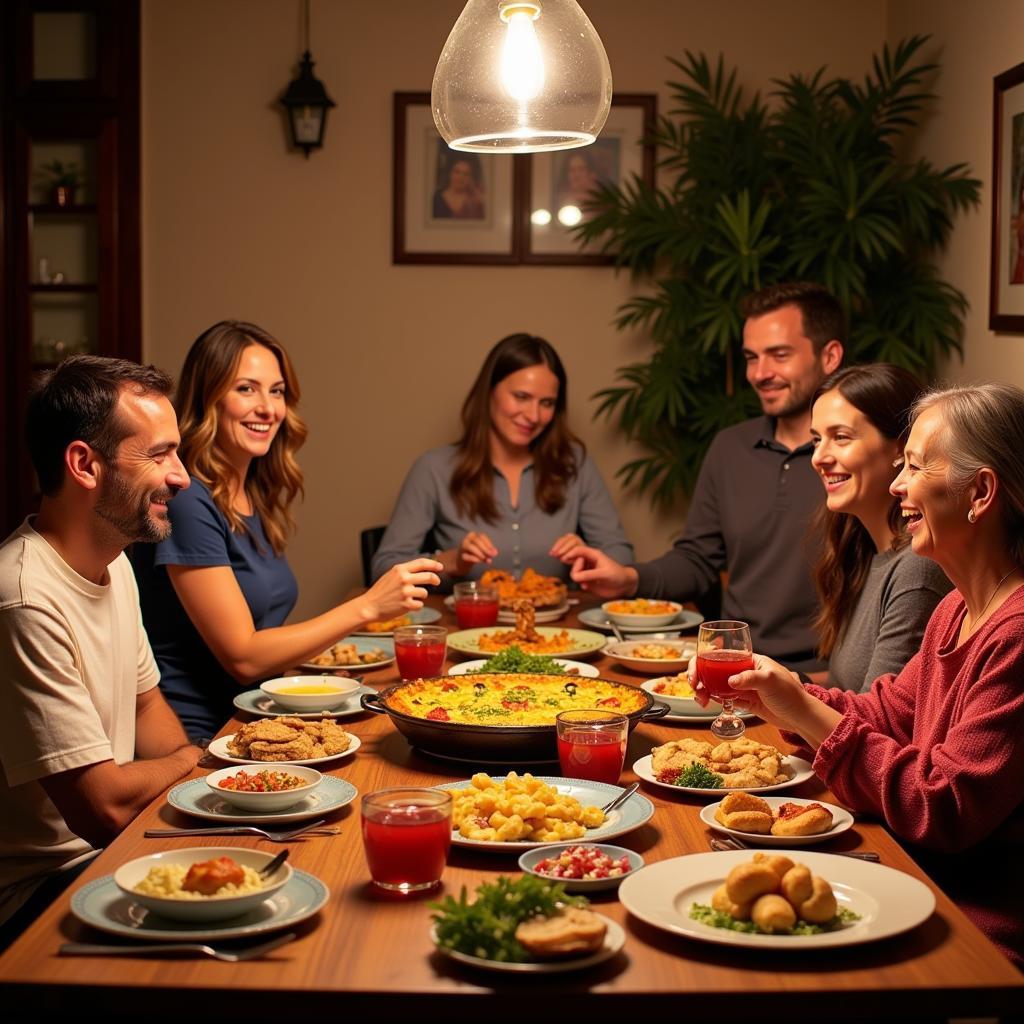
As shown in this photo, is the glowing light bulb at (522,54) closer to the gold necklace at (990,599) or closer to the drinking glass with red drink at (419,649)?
the drinking glass with red drink at (419,649)

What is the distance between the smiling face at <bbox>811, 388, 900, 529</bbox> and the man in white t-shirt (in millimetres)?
1288

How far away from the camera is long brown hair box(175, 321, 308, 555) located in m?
2.92

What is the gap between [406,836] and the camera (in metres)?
1.49

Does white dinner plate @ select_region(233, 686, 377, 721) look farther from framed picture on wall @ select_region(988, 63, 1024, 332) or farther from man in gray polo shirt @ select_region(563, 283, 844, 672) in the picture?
framed picture on wall @ select_region(988, 63, 1024, 332)

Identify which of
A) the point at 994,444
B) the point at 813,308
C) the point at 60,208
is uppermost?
the point at 60,208

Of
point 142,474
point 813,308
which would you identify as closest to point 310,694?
point 142,474

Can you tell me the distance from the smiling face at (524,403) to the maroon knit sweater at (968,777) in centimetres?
233

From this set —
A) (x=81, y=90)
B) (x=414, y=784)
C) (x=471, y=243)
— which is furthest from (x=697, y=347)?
(x=414, y=784)

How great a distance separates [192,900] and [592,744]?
2.26 feet

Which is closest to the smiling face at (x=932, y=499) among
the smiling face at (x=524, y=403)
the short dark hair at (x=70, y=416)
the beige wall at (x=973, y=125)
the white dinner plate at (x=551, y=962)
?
the white dinner plate at (x=551, y=962)

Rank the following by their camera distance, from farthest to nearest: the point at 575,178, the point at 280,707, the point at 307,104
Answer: the point at 575,178 < the point at 307,104 < the point at 280,707

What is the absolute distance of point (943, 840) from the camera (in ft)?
5.82

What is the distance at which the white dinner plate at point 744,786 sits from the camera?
1.89 metres

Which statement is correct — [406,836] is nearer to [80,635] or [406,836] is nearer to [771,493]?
[80,635]
